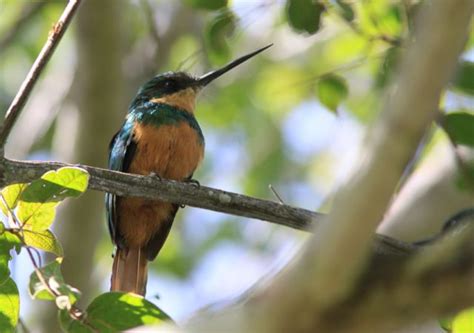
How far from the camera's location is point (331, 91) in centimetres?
299

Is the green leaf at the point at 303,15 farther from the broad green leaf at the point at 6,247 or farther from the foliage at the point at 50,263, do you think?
the broad green leaf at the point at 6,247

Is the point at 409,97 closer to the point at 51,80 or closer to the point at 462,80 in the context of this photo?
the point at 462,80

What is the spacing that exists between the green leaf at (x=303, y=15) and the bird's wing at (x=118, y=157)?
108cm

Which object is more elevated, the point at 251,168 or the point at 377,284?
the point at 251,168

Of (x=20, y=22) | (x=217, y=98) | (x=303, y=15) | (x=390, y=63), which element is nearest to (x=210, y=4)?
(x=303, y=15)

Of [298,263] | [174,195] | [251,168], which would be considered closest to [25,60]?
[251,168]

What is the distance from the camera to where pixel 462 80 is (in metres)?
2.62

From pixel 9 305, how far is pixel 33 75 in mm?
542

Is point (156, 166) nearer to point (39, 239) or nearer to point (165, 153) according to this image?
point (165, 153)

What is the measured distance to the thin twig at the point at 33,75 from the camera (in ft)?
7.06

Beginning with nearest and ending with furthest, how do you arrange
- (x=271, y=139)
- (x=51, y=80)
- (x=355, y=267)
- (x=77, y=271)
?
(x=355, y=267) < (x=77, y=271) < (x=51, y=80) < (x=271, y=139)

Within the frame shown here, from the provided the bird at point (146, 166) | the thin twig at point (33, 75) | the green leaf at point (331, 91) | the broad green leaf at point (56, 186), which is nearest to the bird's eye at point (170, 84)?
the bird at point (146, 166)

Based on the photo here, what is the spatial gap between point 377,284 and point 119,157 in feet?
8.11

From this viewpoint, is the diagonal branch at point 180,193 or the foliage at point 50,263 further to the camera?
the diagonal branch at point 180,193
